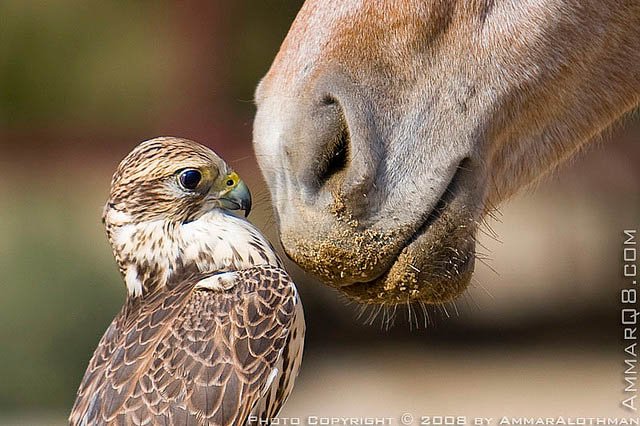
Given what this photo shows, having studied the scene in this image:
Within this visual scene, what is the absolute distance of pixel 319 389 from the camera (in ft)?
14.0

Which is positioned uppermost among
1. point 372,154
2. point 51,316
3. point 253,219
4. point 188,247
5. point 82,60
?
point 82,60

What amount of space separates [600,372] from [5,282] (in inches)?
91.5

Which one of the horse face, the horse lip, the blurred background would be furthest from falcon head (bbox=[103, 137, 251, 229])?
the blurred background

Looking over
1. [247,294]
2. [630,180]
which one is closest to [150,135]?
[630,180]

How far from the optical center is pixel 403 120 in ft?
4.81

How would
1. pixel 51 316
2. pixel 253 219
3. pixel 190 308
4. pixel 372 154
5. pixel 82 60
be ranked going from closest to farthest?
pixel 372 154 → pixel 190 308 → pixel 253 219 → pixel 51 316 → pixel 82 60

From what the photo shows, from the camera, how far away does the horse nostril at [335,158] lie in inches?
56.7

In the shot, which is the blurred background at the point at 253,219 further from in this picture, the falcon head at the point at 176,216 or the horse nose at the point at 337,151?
the horse nose at the point at 337,151

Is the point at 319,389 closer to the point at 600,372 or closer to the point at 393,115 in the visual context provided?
the point at 600,372

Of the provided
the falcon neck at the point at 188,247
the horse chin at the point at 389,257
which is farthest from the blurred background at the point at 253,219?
the horse chin at the point at 389,257

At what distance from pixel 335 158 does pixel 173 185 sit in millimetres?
259

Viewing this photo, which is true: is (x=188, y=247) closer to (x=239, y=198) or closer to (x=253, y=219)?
(x=239, y=198)

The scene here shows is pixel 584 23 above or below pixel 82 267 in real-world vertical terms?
below

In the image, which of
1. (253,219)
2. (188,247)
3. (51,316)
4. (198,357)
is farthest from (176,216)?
(51,316)
